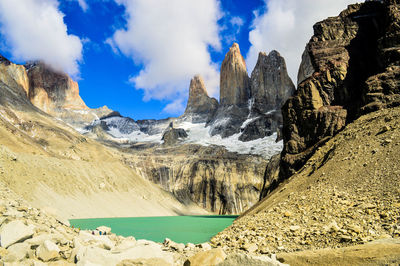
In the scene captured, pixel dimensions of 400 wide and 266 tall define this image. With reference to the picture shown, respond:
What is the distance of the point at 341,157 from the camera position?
20688 mm

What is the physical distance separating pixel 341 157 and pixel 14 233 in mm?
20143

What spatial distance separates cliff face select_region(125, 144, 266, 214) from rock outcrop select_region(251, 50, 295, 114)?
58565 millimetres

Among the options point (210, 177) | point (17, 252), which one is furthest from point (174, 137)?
point (17, 252)

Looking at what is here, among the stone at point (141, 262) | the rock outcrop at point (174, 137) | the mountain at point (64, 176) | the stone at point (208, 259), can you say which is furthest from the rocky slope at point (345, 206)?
the rock outcrop at point (174, 137)

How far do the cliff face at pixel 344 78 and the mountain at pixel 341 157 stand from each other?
0.38ft

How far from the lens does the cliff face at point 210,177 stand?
111750 mm

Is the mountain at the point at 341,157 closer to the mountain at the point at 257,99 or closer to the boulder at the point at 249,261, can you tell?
the boulder at the point at 249,261

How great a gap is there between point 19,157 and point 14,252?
54228 mm

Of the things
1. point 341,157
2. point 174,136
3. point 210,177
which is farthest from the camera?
point 174,136

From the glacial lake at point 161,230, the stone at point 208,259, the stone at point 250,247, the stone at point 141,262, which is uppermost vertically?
the stone at point 208,259

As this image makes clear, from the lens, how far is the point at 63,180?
5862cm

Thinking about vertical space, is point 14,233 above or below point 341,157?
below

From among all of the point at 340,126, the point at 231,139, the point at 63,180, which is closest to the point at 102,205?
the point at 63,180

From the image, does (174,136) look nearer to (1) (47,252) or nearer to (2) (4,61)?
(2) (4,61)
